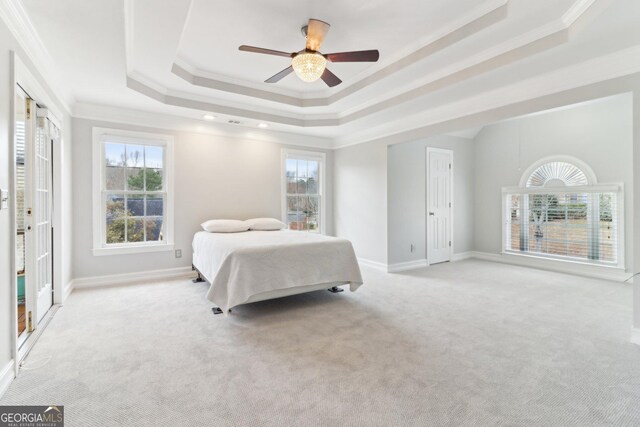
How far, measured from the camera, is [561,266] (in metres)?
5.00

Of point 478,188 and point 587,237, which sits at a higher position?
point 478,188

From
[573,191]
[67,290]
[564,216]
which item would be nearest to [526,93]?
[573,191]

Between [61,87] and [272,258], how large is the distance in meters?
2.98

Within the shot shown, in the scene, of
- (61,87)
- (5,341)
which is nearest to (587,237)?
(5,341)

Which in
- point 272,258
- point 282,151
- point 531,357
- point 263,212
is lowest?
point 531,357

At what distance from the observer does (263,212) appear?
531 cm

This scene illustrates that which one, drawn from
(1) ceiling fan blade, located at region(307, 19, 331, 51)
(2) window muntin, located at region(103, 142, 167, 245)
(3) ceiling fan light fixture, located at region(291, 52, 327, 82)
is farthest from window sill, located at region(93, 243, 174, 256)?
(1) ceiling fan blade, located at region(307, 19, 331, 51)

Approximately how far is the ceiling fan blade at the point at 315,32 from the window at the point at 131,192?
2.89 m

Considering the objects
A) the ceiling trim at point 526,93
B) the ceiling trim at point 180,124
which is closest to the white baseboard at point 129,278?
the ceiling trim at point 180,124

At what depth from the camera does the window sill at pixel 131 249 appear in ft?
13.4

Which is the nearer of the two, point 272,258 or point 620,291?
point 272,258

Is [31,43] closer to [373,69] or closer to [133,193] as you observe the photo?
[133,193]

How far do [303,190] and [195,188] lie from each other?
6.46ft

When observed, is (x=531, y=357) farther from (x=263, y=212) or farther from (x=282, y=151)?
(x=282, y=151)
